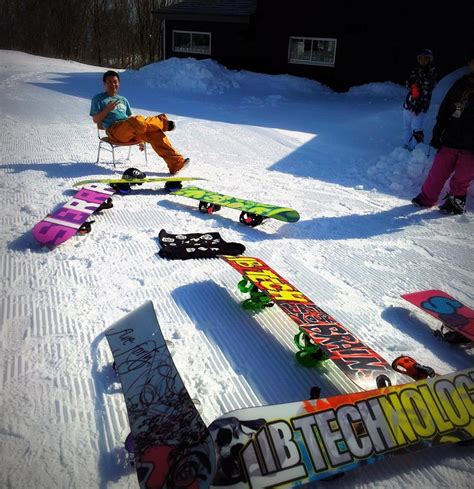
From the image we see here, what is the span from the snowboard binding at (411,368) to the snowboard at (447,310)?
1.43ft

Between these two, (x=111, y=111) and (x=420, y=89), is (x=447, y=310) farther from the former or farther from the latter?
(x=420, y=89)

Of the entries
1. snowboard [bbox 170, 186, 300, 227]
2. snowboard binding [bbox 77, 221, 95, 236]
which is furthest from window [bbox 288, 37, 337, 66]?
snowboard binding [bbox 77, 221, 95, 236]

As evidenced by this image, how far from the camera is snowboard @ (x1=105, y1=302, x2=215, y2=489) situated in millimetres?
1588

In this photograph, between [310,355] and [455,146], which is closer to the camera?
[310,355]

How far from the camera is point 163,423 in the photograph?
1.80 metres

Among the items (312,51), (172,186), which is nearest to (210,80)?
(312,51)

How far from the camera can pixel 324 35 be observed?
13336 mm

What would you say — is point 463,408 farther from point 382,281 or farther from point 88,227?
point 88,227

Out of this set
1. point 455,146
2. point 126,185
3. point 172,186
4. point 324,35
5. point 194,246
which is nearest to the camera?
point 194,246

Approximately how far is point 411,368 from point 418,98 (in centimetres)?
563

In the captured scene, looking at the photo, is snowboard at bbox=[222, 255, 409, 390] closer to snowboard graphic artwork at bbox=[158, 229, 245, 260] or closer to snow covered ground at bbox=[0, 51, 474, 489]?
snow covered ground at bbox=[0, 51, 474, 489]

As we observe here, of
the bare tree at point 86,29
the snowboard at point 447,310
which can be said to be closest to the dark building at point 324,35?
→ the snowboard at point 447,310

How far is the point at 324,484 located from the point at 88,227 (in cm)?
295

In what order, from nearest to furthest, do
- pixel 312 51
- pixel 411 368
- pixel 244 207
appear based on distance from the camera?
pixel 411 368
pixel 244 207
pixel 312 51
